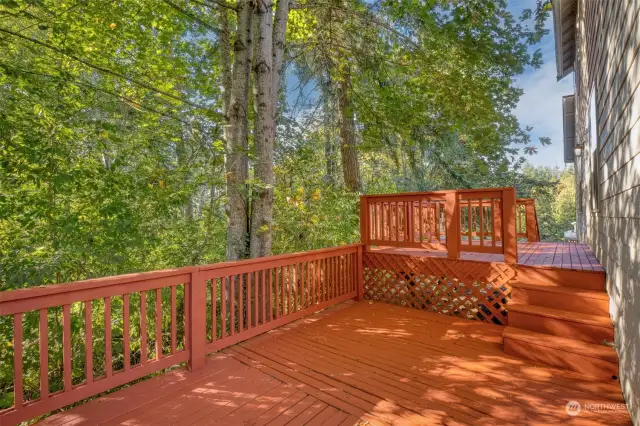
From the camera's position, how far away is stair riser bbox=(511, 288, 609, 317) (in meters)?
3.01

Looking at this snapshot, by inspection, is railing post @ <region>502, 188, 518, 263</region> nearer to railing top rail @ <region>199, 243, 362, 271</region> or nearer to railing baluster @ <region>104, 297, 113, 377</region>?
railing top rail @ <region>199, 243, 362, 271</region>

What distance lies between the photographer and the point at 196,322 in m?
2.88

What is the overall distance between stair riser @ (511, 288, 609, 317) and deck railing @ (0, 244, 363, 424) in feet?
→ 7.47

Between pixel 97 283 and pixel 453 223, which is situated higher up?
pixel 453 223

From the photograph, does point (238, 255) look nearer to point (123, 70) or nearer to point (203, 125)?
point (203, 125)

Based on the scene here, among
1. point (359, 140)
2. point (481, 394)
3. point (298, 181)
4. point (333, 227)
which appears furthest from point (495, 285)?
point (359, 140)

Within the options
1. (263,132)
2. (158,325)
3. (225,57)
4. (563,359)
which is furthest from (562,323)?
(225,57)

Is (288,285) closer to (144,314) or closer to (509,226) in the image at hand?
(144,314)

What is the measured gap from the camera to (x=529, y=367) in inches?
109

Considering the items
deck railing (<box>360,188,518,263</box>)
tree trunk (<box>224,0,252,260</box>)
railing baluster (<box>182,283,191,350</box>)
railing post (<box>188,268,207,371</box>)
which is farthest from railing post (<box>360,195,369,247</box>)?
railing baluster (<box>182,283,191,350</box>)

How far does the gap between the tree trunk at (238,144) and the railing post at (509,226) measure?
3268 mm

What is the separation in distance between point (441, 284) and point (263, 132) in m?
3.21

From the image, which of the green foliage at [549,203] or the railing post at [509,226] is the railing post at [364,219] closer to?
the railing post at [509,226]

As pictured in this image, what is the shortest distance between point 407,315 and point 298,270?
161 centimetres
